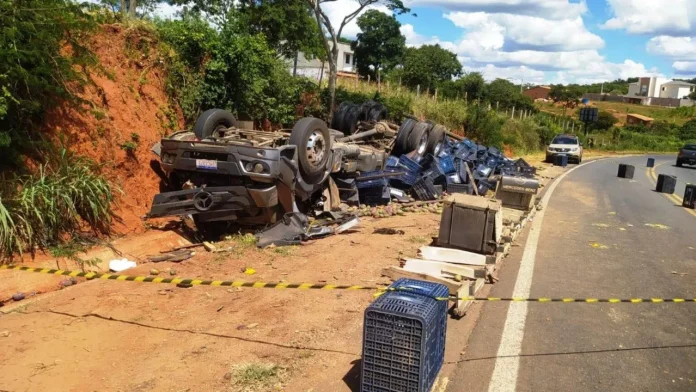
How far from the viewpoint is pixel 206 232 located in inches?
340

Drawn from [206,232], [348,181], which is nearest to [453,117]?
[348,181]

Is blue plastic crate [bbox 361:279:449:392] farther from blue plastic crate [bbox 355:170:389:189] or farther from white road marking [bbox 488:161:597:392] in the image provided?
blue plastic crate [bbox 355:170:389:189]

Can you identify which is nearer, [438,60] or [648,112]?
[438,60]

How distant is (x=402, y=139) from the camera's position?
565 inches

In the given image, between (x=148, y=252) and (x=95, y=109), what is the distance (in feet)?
8.77

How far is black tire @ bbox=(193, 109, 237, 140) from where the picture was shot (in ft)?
29.8

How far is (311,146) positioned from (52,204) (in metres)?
3.83

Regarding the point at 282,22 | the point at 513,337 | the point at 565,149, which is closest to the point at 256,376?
the point at 513,337

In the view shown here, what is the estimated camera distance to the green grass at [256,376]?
3939 mm

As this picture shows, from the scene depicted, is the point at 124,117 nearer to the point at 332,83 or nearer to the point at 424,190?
the point at 424,190

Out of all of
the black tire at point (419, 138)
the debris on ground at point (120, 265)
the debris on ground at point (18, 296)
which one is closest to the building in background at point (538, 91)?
the black tire at point (419, 138)

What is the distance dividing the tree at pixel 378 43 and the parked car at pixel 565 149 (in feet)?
88.7

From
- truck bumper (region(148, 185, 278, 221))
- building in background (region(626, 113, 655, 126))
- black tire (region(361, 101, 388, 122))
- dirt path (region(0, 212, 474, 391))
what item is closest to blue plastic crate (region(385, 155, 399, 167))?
black tire (region(361, 101, 388, 122))

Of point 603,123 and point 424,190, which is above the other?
point 603,123
